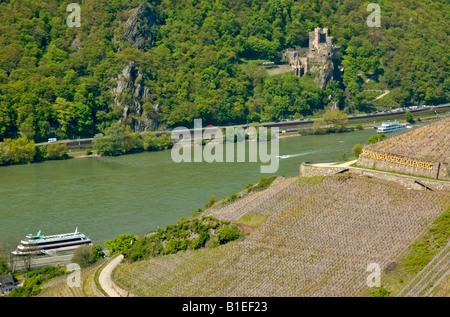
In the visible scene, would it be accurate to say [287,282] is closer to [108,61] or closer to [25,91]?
[25,91]

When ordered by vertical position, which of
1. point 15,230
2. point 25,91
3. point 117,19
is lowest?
point 15,230

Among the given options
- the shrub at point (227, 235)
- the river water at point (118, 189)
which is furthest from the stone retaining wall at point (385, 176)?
the river water at point (118, 189)

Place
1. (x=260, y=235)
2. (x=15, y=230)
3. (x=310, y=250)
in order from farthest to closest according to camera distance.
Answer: (x=15, y=230) < (x=260, y=235) < (x=310, y=250)

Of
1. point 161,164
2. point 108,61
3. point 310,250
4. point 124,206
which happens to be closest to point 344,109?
point 108,61

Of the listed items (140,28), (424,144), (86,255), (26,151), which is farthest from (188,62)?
(86,255)

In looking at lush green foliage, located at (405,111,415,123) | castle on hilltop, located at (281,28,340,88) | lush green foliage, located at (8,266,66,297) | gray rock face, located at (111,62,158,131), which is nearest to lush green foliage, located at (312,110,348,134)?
lush green foliage, located at (405,111,415,123)

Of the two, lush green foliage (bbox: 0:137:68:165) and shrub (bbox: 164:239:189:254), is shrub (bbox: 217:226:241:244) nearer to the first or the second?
shrub (bbox: 164:239:189:254)

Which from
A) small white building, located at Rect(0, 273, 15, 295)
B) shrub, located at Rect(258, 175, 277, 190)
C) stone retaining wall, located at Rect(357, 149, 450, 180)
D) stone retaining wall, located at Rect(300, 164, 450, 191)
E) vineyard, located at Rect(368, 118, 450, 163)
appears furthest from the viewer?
shrub, located at Rect(258, 175, 277, 190)
